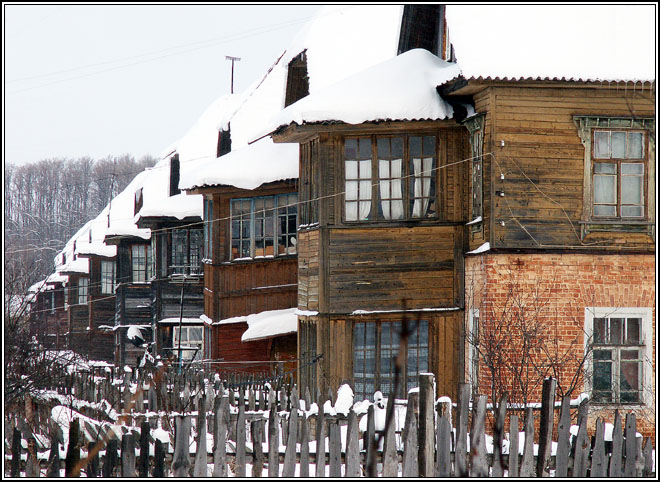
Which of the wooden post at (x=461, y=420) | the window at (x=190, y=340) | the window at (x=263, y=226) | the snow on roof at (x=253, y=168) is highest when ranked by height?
the snow on roof at (x=253, y=168)

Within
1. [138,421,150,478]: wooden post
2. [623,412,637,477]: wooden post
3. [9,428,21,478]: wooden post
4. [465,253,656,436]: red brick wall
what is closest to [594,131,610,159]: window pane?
[465,253,656,436]: red brick wall

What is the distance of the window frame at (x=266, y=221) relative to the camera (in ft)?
71.9

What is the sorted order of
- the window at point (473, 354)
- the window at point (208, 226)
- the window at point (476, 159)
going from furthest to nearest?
the window at point (208, 226) < the window at point (473, 354) < the window at point (476, 159)

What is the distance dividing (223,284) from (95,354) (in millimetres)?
22350

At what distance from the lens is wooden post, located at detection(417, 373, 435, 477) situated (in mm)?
9523

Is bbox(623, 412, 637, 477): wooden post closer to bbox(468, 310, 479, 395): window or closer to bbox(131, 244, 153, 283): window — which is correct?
bbox(468, 310, 479, 395): window

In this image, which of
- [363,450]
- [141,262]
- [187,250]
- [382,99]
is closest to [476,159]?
[382,99]

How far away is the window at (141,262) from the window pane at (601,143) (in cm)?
2331

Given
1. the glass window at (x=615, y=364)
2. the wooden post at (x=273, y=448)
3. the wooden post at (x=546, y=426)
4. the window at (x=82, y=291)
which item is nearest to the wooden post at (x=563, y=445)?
the wooden post at (x=546, y=426)

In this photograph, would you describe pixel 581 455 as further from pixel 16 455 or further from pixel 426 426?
pixel 16 455

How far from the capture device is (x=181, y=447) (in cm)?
937

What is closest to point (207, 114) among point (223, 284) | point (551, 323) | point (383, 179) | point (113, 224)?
point (113, 224)

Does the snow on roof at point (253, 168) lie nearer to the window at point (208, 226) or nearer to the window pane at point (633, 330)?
the window at point (208, 226)

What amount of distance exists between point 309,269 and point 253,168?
5315 mm
